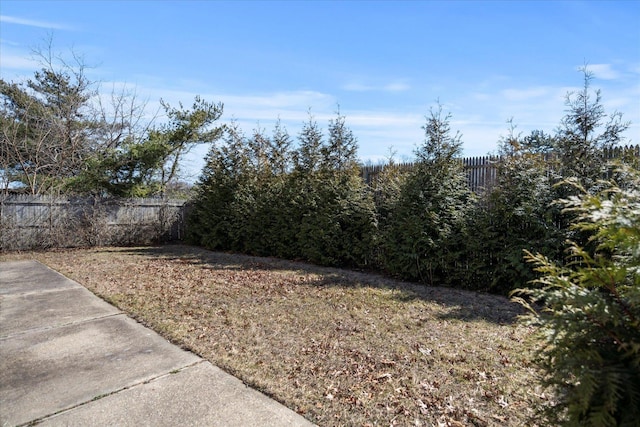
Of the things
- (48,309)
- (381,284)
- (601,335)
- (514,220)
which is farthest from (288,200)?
(601,335)

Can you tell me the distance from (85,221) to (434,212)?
10075mm

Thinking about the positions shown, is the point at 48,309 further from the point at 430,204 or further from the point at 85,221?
the point at 85,221

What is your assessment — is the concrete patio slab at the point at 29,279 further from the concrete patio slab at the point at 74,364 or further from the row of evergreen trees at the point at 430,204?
the row of evergreen trees at the point at 430,204

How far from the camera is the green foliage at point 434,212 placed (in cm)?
568

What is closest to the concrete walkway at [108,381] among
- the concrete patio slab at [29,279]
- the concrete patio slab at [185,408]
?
the concrete patio slab at [185,408]

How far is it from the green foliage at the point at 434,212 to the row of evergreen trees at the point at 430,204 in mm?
17

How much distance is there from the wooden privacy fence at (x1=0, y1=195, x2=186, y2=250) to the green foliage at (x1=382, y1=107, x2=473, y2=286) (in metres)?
8.92

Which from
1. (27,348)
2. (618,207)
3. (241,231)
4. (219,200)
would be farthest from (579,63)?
(219,200)

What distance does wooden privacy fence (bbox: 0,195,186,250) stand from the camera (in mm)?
9320

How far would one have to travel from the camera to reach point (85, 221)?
10.4m

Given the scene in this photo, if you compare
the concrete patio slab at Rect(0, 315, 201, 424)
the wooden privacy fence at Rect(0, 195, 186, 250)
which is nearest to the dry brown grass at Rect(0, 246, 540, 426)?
the concrete patio slab at Rect(0, 315, 201, 424)

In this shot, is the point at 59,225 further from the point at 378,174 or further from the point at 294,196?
the point at 378,174

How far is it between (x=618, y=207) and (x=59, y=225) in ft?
39.8

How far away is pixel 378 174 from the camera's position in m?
7.40
